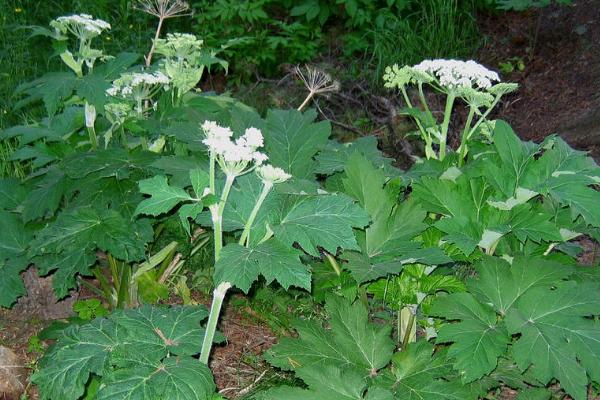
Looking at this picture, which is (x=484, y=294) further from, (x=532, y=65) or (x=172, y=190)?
(x=532, y=65)

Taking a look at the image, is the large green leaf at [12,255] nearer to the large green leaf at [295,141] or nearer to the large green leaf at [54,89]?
the large green leaf at [54,89]

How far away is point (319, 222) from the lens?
6.86 ft

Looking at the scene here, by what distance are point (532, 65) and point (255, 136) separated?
453 centimetres

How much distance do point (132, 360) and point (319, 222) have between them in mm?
658

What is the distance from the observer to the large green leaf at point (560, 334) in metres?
2.13

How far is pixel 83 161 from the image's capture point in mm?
2680

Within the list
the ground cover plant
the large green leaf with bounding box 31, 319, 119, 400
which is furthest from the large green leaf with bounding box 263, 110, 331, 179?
the large green leaf with bounding box 31, 319, 119, 400

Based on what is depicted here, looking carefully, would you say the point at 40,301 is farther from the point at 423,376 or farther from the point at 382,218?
the point at 423,376

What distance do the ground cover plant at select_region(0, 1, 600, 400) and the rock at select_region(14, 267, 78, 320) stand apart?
0.77ft

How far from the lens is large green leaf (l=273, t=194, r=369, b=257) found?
205 cm

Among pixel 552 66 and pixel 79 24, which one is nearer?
pixel 79 24

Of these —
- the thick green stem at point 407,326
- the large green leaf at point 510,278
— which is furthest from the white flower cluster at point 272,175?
the thick green stem at point 407,326

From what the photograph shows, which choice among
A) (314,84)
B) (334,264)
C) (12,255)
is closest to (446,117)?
(334,264)

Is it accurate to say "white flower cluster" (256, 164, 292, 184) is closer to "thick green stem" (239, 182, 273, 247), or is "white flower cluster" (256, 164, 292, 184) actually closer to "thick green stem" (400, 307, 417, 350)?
"thick green stem" (239, 182, 273, 247)
